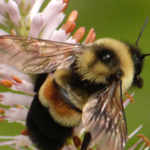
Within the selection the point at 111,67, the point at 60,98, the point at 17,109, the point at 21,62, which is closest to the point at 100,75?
the point at 111,67

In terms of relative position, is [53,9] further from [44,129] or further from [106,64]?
[44,129]

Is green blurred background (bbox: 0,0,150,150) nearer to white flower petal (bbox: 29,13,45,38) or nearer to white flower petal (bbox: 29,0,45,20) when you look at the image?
white flower petal (bbox: 29,0,45,20)

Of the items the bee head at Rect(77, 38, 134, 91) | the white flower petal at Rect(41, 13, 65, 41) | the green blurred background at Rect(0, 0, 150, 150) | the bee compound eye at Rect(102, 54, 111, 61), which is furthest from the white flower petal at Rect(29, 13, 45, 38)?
the green blurred background at Rect(0, 0, 150, 150)

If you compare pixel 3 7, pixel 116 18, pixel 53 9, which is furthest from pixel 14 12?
pixel 116 18

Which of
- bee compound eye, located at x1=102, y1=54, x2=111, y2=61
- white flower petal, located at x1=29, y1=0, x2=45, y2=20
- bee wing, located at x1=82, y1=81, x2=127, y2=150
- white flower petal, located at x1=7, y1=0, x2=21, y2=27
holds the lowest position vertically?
bee wing, located at x1=82, y1=81, x2=127, y2=150

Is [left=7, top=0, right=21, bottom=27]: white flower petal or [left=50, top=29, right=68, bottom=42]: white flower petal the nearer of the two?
[left=7, top=0, right=21, bottom=27]: white flower petal

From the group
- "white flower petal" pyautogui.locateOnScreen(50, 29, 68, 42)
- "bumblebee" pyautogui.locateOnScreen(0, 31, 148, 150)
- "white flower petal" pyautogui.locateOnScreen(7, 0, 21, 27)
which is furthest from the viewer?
"white flower petal" pyautogui.locateOnScreen(50, 29, 68, 42)

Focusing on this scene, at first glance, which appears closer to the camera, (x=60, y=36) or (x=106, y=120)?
(x=106, y=120)
